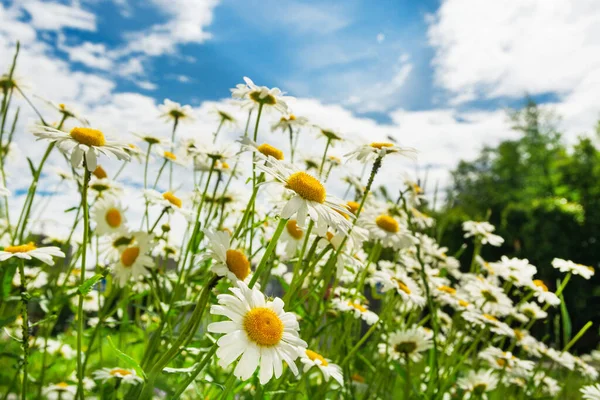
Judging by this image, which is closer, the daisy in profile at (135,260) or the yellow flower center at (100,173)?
the daisy in profile at (135,260)

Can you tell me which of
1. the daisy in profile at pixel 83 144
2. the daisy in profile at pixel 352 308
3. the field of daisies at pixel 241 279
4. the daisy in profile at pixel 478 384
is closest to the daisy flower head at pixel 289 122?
the field of daisies at pixel 241 279

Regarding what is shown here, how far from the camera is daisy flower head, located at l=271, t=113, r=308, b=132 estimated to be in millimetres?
2413

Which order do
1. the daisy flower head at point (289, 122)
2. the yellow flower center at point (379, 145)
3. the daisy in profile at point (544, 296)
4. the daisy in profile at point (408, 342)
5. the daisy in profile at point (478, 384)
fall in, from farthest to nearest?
the daisy in profile at point (478, 384)
the daisy in profile at point (544, 296)
the daisy in profile at point (408, 342)
the daisy flower head at point (289, 122)
the yellow flower center at point (379, 145)

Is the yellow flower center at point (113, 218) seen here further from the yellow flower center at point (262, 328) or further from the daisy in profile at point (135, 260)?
the yellow flower center at point (262, 328)

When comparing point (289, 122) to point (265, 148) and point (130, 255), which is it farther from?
point (130, 255)

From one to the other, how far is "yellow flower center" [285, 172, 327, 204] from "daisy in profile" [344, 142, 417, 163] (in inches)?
18.6

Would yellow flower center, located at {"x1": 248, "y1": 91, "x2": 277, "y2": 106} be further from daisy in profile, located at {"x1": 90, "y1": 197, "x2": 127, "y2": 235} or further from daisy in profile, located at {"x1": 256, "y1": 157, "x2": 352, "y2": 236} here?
daisy in profile, located at {"x1": 90, "y1": 197, "x2": 127, "y2": 235}

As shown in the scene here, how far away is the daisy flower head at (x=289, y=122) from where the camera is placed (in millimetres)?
2413

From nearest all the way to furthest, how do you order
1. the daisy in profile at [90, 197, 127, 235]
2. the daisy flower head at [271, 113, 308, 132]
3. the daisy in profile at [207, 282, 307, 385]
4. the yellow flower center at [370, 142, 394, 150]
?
the daisy in profile at [207, 282, 307, 385] → the yellow flower center at [370, 142, 394, 150] → the daisy in profile at [90, 197, 127, 235] → the daisy flower head at [271, 113, 308, 132]

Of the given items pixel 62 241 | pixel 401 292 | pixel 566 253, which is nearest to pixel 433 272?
pixel 401 292

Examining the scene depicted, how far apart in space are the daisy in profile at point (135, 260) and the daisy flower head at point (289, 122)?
2.91 feet

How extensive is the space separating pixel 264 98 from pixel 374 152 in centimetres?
53

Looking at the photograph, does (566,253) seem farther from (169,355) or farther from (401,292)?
(169,355)

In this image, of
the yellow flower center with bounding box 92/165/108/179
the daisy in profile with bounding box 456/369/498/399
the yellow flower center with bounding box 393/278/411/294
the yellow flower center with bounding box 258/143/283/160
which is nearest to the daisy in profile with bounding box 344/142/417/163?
the yellow flower center with bounding box 258/143/283/160
